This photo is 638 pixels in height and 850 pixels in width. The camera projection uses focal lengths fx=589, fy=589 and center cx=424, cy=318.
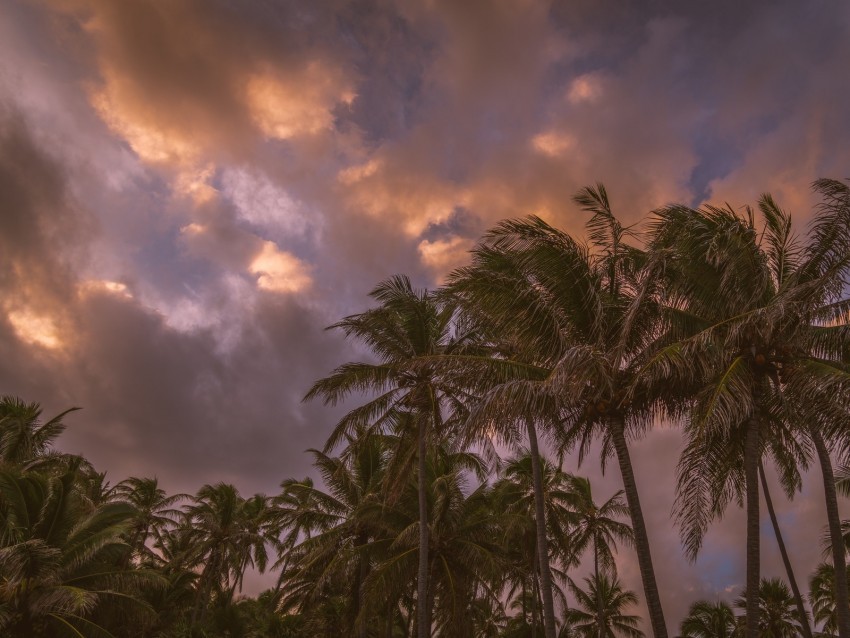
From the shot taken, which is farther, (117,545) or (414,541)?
(414,541)

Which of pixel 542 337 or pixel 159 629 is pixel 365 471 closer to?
pixel 159 629

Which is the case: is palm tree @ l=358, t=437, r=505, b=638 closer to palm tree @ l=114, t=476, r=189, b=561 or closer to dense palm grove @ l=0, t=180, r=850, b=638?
dense palm grove @ l=0, t=180, r=850, b=638

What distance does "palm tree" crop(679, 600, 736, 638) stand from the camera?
3219 cm

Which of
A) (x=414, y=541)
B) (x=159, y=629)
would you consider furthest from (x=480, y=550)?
(x=159, y=629)

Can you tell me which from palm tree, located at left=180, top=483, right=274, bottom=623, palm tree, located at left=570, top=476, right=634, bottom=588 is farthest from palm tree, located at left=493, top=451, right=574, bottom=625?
palm tree, located at left=180, top=483, right=274, bottom=623

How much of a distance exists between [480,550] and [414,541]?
2533 mm

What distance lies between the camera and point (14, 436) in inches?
899

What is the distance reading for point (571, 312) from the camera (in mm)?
13742

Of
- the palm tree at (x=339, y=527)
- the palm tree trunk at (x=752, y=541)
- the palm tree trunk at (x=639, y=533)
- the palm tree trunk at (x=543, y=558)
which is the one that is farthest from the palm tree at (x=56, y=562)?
the palm tree trunk at (x=752, y=541)

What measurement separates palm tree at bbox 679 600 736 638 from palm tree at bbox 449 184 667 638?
25160mm

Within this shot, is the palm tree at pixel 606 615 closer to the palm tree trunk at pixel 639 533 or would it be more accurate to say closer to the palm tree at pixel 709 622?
the palm tree at pixel 709 622

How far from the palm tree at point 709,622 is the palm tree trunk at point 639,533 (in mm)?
26043

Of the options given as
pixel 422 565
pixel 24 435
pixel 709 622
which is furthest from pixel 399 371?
pixel 709 622

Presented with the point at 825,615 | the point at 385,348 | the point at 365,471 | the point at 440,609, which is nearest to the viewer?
the point at 385,348
